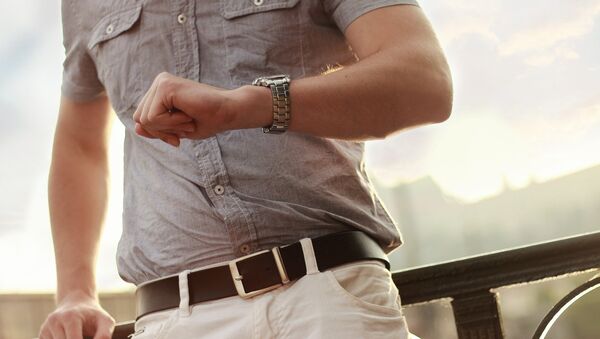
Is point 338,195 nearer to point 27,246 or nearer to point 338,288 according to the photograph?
point 338,288

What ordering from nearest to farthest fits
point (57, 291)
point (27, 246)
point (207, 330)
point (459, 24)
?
point (207, 330)
point (57, 291)
point (459, 24)
point (27, 246)

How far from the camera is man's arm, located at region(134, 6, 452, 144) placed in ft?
2.51

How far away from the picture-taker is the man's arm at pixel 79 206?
1.17 m

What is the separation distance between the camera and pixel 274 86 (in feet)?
2.66

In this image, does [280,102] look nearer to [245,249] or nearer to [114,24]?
[245,249]

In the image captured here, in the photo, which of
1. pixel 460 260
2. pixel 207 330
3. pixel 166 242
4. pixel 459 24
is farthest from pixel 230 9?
pixel 459 24

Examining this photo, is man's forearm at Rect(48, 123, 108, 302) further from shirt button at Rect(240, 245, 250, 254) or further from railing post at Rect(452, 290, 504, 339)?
railing post at Rect(452, 290, 504, 339)

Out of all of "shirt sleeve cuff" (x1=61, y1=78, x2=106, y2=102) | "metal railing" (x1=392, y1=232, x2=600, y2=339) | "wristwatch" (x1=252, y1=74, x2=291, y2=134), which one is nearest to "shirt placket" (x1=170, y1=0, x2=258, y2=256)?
"wristwatch" (x1=252, y1=74, x2=291, y2=134)

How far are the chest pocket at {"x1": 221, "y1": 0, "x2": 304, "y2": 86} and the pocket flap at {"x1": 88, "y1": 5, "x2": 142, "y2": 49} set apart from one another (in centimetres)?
18

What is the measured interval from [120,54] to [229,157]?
0.92ft

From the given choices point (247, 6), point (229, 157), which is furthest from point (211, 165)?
point (247, 6)

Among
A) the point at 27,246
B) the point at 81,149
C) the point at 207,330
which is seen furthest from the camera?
the point at 27,246

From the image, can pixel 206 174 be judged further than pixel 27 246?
No

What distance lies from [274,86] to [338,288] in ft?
0.90
